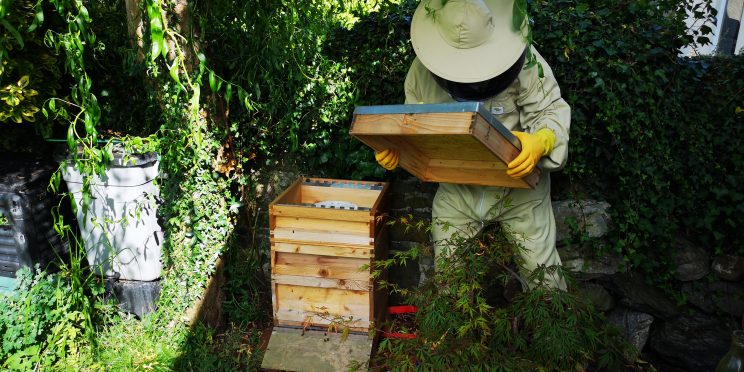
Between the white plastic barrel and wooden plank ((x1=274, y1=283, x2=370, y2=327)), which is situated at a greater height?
the white plastic barrel

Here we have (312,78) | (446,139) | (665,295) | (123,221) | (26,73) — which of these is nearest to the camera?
(446,139)

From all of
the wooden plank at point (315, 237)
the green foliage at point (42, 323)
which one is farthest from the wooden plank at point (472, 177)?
the green foliage at point (42, 323)

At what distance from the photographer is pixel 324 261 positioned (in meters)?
2.71

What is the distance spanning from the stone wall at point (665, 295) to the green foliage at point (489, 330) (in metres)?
1.06

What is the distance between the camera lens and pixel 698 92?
295 centimetres

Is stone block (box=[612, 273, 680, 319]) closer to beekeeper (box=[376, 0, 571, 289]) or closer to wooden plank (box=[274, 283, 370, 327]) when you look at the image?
beekeeper (box=[376, 0, 571, 289])

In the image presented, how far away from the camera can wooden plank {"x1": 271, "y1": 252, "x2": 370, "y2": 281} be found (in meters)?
2.69

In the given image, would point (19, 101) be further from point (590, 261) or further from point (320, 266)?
point (590, 261)

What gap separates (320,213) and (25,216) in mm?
1788

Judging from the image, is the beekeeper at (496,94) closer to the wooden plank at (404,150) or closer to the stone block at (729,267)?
the wooden plank at (404,150)

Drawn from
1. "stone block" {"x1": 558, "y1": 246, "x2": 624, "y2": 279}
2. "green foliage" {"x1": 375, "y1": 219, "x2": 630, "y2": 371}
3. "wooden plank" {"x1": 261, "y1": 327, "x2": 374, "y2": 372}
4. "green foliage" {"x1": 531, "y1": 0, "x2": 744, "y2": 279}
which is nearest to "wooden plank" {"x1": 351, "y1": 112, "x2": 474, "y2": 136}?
"green foliage" {"x1": 375, "y1": 219, "x2": 630, "y2": 371}

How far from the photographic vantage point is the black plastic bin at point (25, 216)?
3014 mm

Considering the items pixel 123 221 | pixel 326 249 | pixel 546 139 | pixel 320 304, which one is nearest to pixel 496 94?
pixel 546 139

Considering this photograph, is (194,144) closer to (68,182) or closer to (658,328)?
(68,182)
